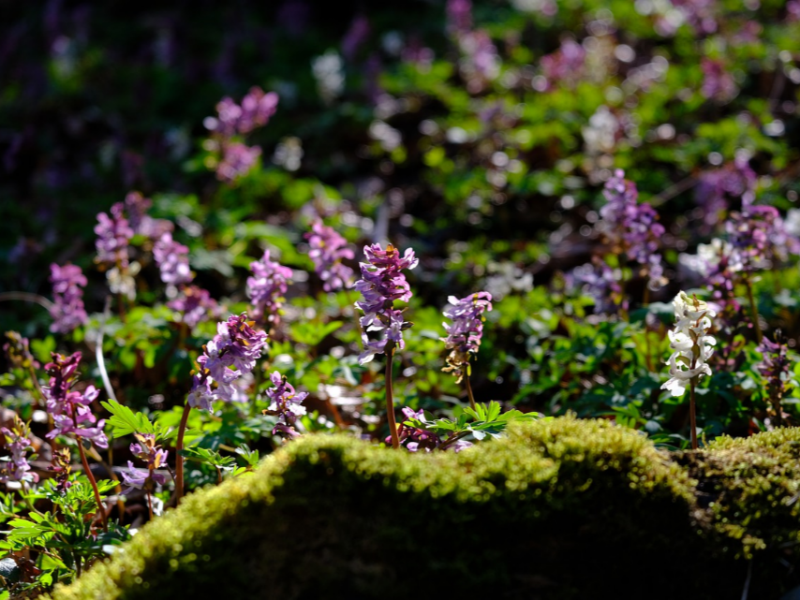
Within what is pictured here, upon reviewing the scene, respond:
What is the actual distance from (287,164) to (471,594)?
5505 mm

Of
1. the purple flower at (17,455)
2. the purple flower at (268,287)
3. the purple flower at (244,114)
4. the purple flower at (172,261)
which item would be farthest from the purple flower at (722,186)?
the purple flower at (17,455)

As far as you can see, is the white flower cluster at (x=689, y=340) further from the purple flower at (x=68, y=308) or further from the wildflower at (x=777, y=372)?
the purple flower at (x=68, y=308)

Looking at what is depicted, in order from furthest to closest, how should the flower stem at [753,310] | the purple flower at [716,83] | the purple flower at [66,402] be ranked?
the purple flower at [716,83] < the flower stem at [753,310] < the purple flower at [66,402]

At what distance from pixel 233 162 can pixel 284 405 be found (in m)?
3.67

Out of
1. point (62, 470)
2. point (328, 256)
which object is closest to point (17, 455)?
point (62, 470)

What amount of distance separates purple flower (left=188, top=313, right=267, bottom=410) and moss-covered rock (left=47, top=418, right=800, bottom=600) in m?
0.34

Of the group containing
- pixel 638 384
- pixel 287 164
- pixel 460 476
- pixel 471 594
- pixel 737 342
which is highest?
pixel 287 164

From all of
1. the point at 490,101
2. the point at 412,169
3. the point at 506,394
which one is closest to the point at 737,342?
the point at 506,394

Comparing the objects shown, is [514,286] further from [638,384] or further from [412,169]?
[412,169]

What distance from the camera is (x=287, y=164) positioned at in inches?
271

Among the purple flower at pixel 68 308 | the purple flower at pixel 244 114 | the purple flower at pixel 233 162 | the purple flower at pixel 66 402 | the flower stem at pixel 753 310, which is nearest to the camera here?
the purple flower at pixel 66 402

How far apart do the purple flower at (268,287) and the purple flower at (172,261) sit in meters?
0.75

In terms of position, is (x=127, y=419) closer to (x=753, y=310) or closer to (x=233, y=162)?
(x=753, y=310)

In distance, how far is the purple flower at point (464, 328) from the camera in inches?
102
